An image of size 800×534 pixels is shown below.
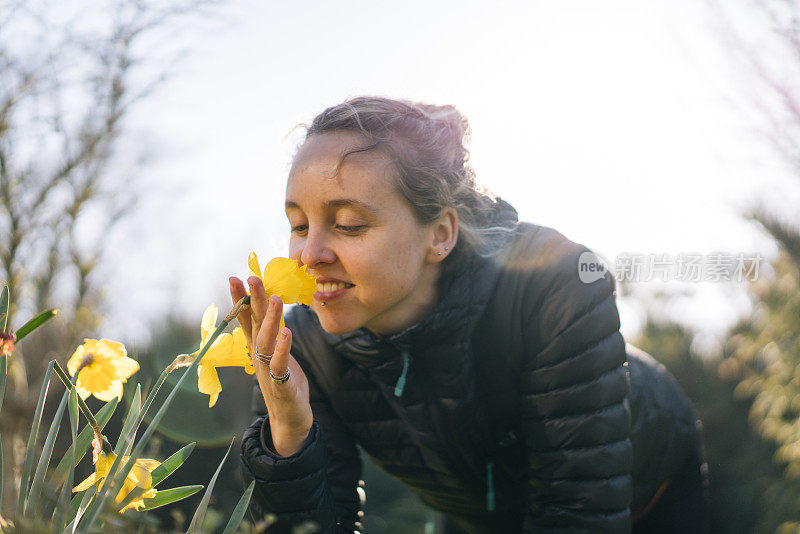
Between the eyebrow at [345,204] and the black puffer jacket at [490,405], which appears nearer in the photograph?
the eyebrow at [345,204]

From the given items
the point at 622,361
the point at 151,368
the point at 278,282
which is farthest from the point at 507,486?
the point at 151,368

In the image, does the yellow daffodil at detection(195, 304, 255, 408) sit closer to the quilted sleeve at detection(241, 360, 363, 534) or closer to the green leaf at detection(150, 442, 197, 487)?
the green leaf at detection(150, 442, 197, 487)

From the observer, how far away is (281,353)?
1057mm

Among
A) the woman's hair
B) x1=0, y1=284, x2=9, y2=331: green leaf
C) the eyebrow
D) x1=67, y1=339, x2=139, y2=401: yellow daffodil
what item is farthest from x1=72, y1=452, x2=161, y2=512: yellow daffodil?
the woman's hair

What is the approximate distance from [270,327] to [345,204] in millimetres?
532

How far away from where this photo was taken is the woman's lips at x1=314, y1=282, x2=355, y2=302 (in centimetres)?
147

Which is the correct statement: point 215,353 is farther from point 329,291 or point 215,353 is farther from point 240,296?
point 329,291

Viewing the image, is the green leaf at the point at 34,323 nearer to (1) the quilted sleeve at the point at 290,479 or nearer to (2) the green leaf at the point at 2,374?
(2) the green leaf at the point at 2,374

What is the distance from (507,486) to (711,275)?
1.55 meters

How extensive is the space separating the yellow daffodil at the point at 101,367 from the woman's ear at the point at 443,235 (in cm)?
96

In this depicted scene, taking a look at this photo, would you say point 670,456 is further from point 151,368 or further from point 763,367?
point 151,368

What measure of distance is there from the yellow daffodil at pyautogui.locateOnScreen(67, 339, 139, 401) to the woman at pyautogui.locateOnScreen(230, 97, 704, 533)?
0.45m

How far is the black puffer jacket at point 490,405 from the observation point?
5.21 ft

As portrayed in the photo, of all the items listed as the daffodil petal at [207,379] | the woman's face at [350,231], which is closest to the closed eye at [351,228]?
the woman's face at [350,231]
